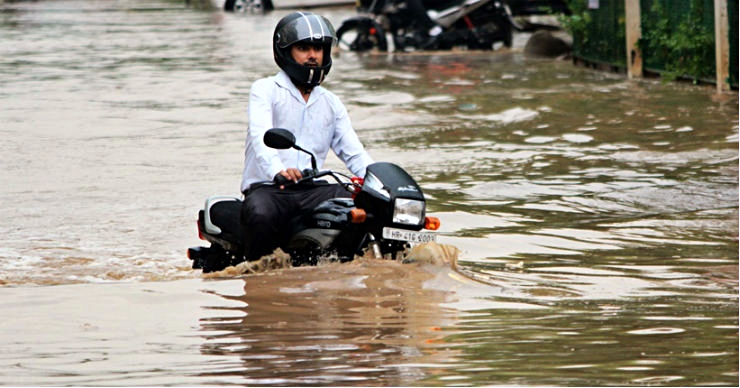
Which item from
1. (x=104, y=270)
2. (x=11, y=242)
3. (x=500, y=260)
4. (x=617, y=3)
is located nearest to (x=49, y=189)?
(x=11, y=242)

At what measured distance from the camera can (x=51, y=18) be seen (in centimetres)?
4141

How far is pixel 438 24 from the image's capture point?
91.4ft

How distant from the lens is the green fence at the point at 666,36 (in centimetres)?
1953

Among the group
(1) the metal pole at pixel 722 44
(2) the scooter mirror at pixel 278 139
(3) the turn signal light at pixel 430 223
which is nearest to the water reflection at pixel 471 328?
(3) the turn signal light at pixel 430 223

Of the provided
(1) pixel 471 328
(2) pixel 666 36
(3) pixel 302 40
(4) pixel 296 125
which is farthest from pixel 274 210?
(2) pixel 666 36

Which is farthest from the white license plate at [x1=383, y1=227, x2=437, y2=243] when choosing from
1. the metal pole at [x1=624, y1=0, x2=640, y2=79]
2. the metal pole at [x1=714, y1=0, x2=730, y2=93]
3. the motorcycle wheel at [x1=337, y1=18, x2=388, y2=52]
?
the motorcycle wheel at [x1=337, y1=18, x2=388, y2=52]

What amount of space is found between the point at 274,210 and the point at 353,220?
0.51 m

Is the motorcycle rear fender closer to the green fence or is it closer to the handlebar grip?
the handlebar grip

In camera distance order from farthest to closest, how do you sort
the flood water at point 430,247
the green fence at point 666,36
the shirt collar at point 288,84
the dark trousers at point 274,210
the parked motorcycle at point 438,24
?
the parked motorcycle at point 438,24 → the green fence at point 666,36 → the shirt collar at point 288,84 → the dark trousers at point 274,210 → the flood water at point 430,247

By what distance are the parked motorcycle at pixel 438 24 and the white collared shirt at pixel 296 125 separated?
19.4 meters

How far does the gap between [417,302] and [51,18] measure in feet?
117

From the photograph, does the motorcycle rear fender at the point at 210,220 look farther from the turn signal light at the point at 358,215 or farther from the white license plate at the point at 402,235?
the white license plate at the point at 402,235

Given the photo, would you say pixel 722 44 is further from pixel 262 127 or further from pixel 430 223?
pixel 430 223

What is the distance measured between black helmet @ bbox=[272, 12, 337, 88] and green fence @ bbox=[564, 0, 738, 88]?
462 inches
